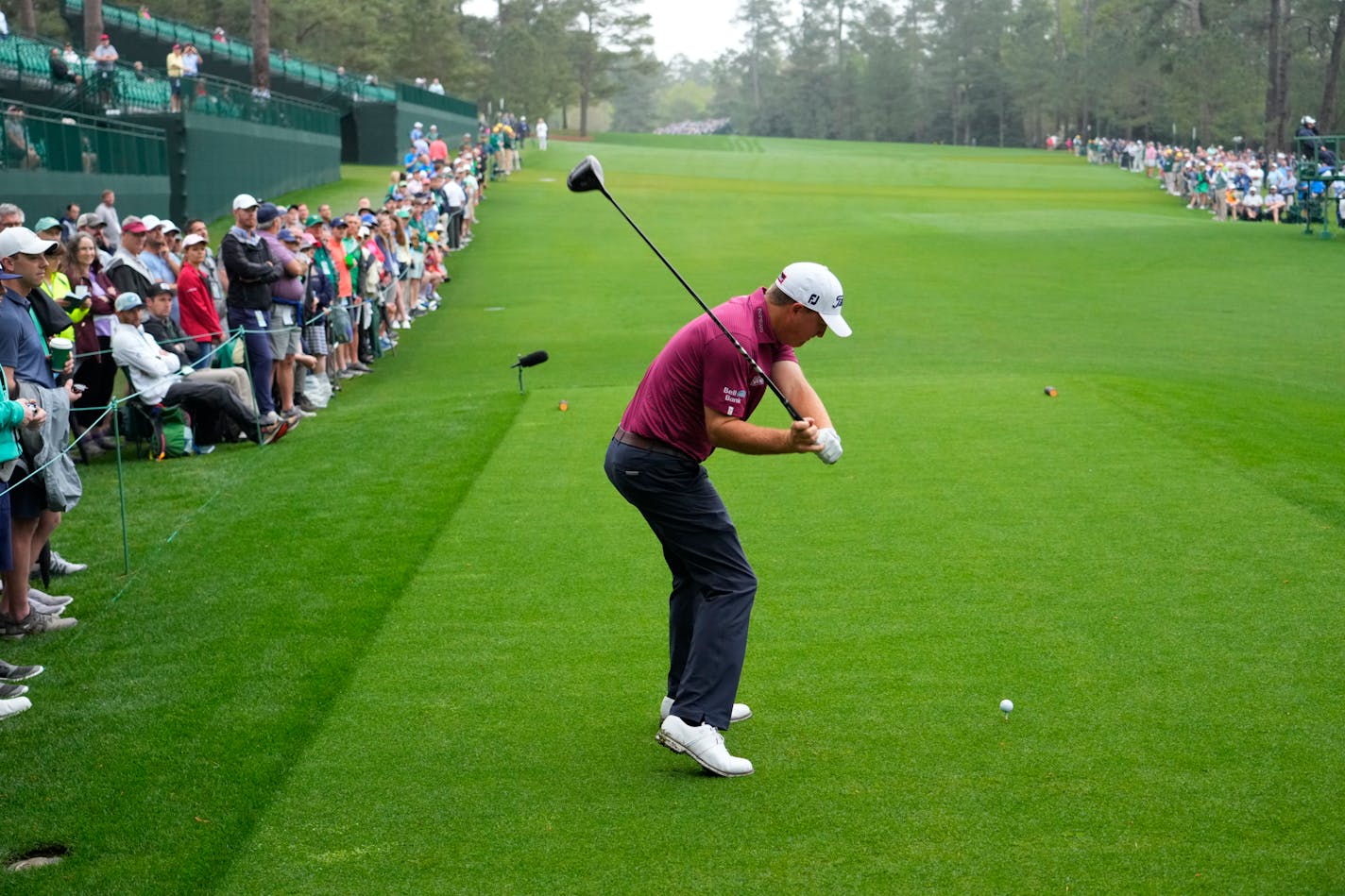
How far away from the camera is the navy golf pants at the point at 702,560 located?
19.8 feet

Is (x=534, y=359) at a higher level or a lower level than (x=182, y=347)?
lower

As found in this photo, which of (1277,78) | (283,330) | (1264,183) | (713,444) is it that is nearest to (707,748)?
(713,444)

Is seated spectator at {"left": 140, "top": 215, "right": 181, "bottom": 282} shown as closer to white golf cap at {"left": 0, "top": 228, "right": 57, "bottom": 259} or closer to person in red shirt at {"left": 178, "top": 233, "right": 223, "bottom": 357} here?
person in red shirt at {"left": 178, "top": 233, "right": 223, "bottom": 357}

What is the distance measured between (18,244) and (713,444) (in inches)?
178

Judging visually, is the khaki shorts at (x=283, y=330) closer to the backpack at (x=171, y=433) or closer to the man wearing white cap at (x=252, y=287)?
the man wearing white cap at (x=252, y=287)

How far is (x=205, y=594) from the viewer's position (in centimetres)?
877

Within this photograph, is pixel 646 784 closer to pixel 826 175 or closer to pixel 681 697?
pixel 681 697

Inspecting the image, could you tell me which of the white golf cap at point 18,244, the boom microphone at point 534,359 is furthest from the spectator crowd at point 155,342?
the boom microphone at point 534,359

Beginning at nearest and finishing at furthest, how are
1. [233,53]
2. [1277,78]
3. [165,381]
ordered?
[165,381] → [233,53] → [1277,78]

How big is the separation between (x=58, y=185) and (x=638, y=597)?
19179 millimetres

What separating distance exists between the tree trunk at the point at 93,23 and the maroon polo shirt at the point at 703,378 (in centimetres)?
3646

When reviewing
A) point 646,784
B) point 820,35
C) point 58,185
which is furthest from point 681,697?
point 820,35

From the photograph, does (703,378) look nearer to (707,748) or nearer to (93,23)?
(707,748)

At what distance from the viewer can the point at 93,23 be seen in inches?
1480
